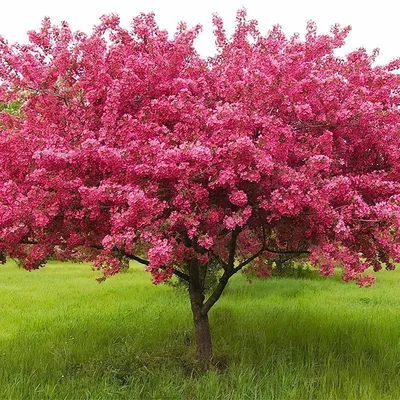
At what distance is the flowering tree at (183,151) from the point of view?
6.00m

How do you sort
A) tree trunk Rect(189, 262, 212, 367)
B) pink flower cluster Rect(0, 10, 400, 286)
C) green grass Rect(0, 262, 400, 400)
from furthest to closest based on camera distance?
1. tree trunk Rect(189, 262, 212, 367)
2. green grass Rect(0, 262, 400, 400)
3. pink flower cluster Rect(0, 10, 400, 286)

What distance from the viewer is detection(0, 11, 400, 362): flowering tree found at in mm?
6000

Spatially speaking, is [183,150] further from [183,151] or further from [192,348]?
[192,348]

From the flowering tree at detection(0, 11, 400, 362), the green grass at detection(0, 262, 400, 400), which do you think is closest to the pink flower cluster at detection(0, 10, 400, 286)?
the flowering tree at detection(0, 11, 400, 362)

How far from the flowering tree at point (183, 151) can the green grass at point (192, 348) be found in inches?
73.7

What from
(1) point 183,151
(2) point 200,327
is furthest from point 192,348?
(1) point 183,151

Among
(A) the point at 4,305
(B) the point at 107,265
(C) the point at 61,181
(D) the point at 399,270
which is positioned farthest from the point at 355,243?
(D) the point at 399,270

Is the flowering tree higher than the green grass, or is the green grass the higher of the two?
the flowering tree

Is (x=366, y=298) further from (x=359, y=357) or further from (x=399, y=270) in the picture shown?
(x=399, y=270)

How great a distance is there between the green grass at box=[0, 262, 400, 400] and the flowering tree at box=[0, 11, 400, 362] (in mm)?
1871

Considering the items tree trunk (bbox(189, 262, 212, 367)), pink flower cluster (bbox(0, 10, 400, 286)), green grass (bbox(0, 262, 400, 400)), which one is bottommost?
green grass (bbox(0, 262, 400, 400))

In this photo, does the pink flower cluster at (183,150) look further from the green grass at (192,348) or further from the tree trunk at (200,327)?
the green grass at (192,348)

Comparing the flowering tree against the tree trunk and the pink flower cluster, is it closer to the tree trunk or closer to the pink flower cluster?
the pink flower cluster

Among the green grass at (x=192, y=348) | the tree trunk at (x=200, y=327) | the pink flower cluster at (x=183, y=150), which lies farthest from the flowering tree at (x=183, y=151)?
the green grass at (x=192, y=348)
